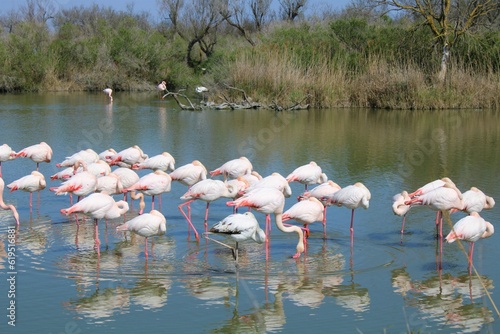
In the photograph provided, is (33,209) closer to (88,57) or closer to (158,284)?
(158,284)

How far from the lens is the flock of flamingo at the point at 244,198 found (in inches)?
253

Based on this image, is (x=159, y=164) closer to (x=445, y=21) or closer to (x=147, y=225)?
(x=147, y=225)

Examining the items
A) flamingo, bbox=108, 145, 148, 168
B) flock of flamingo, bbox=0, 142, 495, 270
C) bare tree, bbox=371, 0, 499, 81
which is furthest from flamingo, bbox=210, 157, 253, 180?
bare tree, bbox=371, 0, 499, 81

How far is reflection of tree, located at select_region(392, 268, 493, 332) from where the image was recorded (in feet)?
17.8

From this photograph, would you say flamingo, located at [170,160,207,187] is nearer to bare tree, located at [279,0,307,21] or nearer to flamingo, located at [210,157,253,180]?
flamingo, located at [210,157,253,180]

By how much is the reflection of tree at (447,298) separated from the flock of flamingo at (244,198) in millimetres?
390

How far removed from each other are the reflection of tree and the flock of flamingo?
390mm

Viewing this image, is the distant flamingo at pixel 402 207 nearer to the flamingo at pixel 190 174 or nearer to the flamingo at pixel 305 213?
the flamingo at pixel 305 213

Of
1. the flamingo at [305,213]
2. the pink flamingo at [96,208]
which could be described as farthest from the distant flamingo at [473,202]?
the pink flamingo at [96,208]

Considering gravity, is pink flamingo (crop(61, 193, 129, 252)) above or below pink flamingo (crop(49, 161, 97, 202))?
below

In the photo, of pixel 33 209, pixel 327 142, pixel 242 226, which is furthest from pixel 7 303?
pixel 327 142

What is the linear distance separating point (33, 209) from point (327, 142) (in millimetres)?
6814

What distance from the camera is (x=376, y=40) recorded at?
946 inches

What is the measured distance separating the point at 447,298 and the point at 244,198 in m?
2.08
